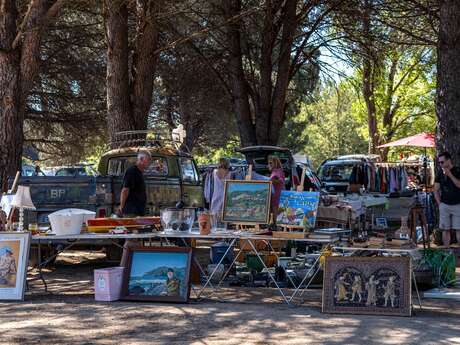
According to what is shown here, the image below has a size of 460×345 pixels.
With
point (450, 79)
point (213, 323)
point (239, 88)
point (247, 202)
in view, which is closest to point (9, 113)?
point (247, 202)

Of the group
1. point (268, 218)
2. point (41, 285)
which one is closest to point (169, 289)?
point (268, 218)

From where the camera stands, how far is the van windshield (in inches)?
1097

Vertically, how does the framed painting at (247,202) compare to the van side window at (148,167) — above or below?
below

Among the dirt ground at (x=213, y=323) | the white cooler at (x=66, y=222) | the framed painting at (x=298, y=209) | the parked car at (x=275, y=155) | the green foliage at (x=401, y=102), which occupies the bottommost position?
the dirt ground at (x=213, y=323)

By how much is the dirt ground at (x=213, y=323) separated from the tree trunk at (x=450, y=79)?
5349 millimetres

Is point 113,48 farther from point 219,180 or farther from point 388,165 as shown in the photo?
point 388,165

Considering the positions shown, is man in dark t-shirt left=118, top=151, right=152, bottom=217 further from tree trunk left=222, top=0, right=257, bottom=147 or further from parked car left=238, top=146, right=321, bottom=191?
tree trunk left=222, top=0, right=257, bottom=147

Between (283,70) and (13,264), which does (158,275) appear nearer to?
(13,264)

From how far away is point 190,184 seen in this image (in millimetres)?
13414

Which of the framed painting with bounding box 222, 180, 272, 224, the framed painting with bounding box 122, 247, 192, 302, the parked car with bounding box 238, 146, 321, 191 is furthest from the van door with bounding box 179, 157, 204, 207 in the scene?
the parked car with bounding box 238, 146, 321, 191

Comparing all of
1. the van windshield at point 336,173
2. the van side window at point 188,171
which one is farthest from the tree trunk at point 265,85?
the van windshield at point 336,173

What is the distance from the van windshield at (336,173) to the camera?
91.5 ft

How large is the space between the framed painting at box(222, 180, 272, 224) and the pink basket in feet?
4.64

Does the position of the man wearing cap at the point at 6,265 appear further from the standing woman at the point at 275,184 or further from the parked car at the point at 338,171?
the parked car at the point at 338,171
